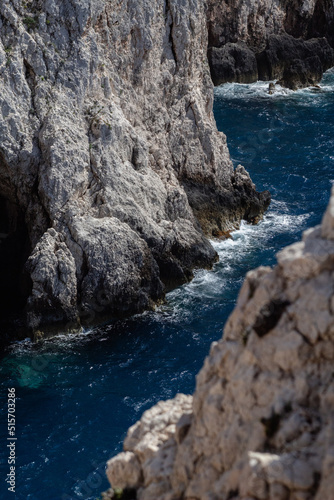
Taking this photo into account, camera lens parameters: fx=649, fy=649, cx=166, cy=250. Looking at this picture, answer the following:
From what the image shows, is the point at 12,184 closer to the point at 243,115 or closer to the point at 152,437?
the point at 152,437

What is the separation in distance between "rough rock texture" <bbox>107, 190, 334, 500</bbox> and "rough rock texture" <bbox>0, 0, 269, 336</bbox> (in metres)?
22.9

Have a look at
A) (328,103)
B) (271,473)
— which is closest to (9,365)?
(271,473)

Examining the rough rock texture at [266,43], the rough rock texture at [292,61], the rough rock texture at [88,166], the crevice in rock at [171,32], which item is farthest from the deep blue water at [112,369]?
the rough rock texture at [266,43]

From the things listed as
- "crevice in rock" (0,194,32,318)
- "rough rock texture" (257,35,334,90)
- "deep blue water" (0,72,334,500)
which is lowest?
"deep blue water" (0,72,334,500)

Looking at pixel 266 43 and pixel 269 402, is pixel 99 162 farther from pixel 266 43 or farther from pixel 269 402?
pixel 266 43

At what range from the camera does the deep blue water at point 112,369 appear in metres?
29.3

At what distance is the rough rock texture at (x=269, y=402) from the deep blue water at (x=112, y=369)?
519 inches

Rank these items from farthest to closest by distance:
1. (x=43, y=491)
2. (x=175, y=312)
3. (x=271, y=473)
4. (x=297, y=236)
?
1. (x=297, y=236)
2. (x=175, y=312)
3. (x=43, y=491)
4. (x=271, y=473)

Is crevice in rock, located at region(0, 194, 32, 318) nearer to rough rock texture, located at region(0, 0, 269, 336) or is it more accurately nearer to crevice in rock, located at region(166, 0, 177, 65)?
rough rock texture, located at region(0, 0, 269, 336)

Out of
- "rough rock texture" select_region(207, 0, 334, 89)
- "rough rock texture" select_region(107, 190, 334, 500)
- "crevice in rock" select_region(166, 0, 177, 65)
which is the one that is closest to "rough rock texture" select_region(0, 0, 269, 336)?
"crevice in rock" select_region(166, 0, 177, 65)

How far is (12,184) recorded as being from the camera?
4050 centimetres

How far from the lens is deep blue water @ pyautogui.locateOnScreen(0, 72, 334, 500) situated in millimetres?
29297

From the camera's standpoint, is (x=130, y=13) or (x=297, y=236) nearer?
(x=130, y=13)

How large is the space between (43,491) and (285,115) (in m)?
54.4
